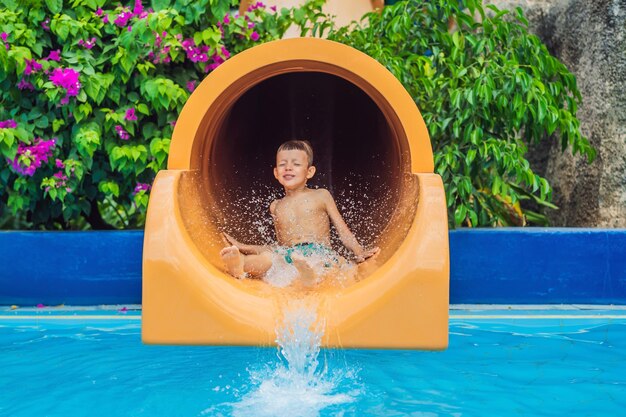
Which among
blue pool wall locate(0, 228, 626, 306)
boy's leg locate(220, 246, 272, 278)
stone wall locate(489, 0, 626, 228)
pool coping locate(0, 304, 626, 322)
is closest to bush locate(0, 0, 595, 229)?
blue pool wall locate(0, 228, 626, 306)

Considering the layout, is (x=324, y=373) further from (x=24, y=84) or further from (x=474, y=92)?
(x=24, y=84)

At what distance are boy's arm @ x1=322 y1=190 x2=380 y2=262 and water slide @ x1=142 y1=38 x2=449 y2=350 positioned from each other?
0.28 ft

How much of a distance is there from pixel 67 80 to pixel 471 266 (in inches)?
85.5

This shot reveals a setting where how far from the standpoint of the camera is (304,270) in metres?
2.74

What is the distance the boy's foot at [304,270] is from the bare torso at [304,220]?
581 mm

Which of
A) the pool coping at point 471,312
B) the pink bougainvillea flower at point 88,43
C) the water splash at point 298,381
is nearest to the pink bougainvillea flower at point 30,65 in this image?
the pink bougainvillea flower at point 88,43

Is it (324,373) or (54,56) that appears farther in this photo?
(54,56)

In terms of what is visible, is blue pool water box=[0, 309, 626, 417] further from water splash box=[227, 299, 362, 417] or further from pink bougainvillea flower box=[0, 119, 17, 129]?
pink bougainvillea flower box=[0, 119, 17, 129]

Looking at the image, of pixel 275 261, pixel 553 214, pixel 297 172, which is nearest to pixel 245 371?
pixel 275 261

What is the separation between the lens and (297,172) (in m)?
3.49

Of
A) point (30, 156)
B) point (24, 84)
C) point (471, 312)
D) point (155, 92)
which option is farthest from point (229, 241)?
point (24, 84)

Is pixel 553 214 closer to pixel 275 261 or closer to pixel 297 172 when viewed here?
pixel 297 172

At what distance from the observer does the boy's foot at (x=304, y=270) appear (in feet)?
8.89

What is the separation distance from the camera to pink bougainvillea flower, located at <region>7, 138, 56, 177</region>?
12.0ft
